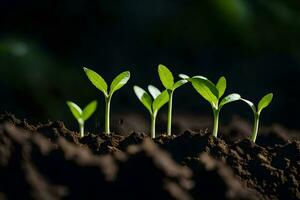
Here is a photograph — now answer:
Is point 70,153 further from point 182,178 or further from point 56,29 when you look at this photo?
point 56,29

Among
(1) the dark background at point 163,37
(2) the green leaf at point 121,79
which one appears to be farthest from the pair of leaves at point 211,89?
(1) the dark background at point 163,37

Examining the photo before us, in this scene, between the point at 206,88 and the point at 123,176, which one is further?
the point at 206,88

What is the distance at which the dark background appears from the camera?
352cm

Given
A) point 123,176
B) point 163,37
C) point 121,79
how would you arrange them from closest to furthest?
1. point 123,176
2. point 121,79
3. point 163,37

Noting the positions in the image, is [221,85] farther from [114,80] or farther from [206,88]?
[114,80]

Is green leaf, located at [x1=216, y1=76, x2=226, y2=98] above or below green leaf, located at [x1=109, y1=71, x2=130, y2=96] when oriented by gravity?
below

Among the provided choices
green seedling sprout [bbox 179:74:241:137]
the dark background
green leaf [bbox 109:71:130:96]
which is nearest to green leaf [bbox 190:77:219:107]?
green seedling sprout [bbox 179:74:241:137]

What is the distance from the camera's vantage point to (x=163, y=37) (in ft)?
11.8

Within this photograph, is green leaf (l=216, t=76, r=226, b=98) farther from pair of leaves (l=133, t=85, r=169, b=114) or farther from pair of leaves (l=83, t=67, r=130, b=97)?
pair of leaves (l=83, t=67, r=130, b=97)

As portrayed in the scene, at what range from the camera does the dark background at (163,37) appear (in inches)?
138

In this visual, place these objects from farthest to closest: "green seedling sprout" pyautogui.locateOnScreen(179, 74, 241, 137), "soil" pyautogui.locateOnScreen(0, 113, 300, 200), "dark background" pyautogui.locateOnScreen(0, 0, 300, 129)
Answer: "dark background" pyautogui.locateOnScreen(0, 0, 300, 129) < "green seedling sprout" pyautogui.locateOnScreen(179, 74, 241, 137) < "soil" pyautogui.locateOnScreen(0, 113, 300, 200)

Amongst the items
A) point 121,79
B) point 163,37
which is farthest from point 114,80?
point 163,37

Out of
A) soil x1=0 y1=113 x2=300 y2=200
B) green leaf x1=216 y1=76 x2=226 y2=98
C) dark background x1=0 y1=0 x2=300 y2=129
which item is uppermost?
dark background x1=0 y1=0 x2=300 y2=129

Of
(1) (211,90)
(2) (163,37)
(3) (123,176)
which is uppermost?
(2) (163,37)
